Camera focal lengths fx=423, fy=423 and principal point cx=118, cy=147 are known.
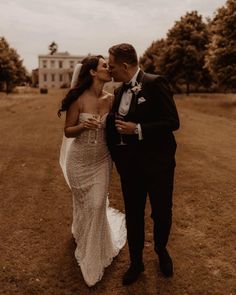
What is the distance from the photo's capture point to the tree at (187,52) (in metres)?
44.5

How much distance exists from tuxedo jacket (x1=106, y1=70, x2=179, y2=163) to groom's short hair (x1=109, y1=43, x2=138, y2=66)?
22 centimetres

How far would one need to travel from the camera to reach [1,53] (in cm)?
5234

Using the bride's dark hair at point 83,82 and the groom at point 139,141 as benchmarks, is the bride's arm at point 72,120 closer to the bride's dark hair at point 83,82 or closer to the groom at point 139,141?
the bride's dark hair at point 83,82

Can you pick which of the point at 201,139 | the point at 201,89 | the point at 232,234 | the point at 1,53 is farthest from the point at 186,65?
the point at 232,234

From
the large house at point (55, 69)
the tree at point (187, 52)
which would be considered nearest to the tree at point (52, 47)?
the large house at point (55, 69)

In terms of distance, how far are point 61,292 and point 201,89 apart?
2132 inches

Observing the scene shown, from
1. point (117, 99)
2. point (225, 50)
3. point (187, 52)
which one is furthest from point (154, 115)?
point (187, 52)

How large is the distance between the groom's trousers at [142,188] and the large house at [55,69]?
4786 inches

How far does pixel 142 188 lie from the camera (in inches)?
209

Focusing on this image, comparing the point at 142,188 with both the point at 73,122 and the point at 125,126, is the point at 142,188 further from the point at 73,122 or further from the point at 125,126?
the point at 73,122

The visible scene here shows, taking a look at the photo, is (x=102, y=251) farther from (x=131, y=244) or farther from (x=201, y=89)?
(x=201, y=89)

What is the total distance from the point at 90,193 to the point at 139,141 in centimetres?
100

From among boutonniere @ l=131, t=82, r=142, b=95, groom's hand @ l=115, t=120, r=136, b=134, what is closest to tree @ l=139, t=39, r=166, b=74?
boutonniere @ l=131, t=82, r=142, b=95

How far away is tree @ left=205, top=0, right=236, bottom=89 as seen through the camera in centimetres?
3172
